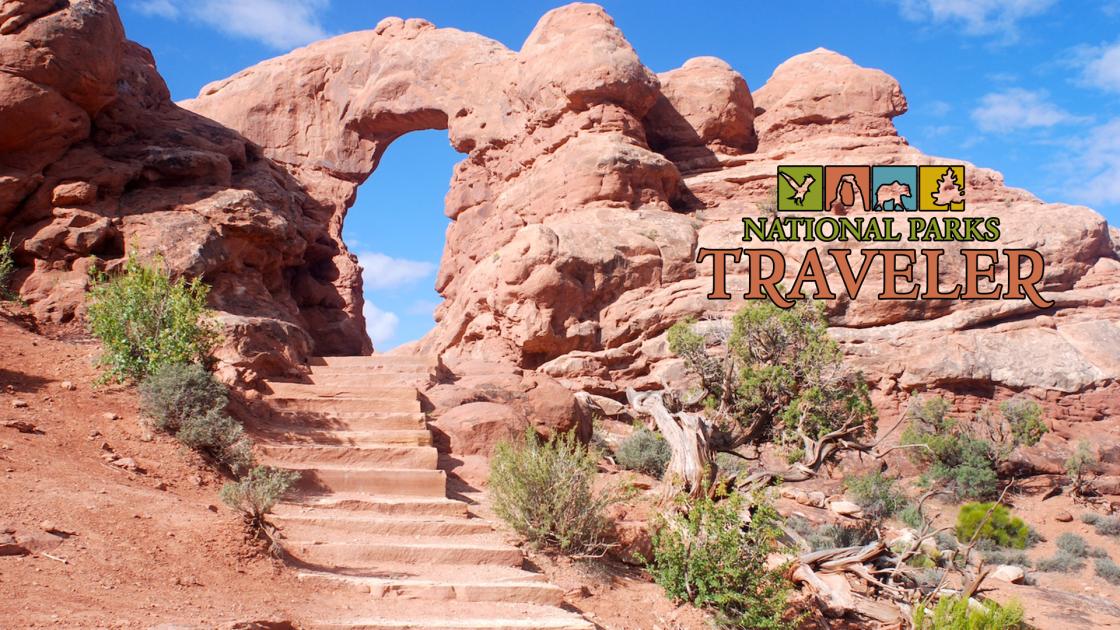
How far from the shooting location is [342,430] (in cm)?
1027

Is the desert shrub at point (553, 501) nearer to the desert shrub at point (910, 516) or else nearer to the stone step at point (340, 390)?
the stone step at point (340, 390)

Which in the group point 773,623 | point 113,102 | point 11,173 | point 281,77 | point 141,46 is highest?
point 281,77

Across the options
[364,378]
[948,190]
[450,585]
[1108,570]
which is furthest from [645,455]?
[948,190]

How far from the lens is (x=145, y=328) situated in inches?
389

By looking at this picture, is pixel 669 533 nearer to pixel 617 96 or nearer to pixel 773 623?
pixel 773 623

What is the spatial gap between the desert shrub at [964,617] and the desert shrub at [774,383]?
3268 mm

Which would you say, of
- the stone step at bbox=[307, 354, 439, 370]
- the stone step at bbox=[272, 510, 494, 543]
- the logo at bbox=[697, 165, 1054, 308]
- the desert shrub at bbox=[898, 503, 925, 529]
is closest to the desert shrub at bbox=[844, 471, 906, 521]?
the desert shrub at bbox=[898, 503, 925, 529]

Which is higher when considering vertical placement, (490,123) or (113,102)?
(490,123)

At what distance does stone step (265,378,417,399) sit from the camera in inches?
443

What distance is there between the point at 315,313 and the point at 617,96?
10.6 m

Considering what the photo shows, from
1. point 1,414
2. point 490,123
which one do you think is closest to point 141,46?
point 490,123

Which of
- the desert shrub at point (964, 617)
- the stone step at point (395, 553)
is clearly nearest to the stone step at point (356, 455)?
the stone step at point (395, 553)

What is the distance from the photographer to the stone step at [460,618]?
587cm

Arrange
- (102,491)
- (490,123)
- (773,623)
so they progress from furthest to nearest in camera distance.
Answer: (490,123), (773,623), (102,491)
